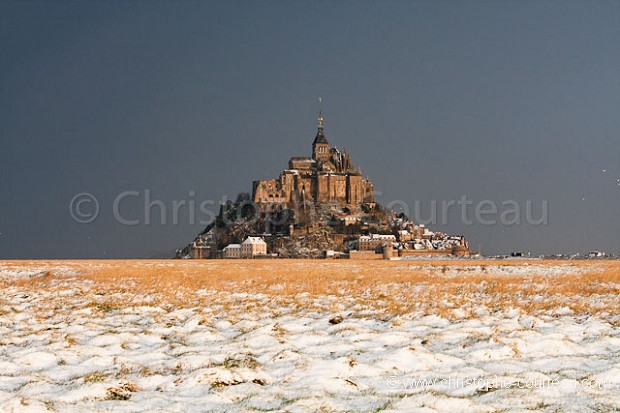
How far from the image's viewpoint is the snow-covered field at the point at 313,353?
6348 mm

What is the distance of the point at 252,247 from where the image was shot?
133125mm

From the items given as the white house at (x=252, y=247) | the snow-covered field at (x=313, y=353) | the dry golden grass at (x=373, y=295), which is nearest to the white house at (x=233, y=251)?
the white house at (x=252, y=247)

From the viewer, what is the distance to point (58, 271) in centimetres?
3195

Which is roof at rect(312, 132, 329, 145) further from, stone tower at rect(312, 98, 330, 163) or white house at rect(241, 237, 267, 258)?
white house at rect(241, 237, 267, 258)

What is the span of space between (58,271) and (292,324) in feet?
80.5

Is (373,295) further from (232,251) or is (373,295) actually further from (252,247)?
(232,251)

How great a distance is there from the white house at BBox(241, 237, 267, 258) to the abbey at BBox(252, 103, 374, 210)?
25.3 metres

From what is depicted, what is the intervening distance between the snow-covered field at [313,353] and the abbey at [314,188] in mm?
143998

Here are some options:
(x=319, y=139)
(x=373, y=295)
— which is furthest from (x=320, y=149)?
(x=373, y=295)

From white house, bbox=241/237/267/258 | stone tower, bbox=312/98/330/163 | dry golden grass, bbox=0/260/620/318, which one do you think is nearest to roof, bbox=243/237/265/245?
white house, bbox=241/237/267/258

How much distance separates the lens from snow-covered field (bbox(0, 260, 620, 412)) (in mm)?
6348

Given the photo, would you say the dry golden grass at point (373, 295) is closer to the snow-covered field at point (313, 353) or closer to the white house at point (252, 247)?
the snow-covered field at point (313, 353)

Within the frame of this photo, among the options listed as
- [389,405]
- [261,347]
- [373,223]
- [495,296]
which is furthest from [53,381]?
[373,223]

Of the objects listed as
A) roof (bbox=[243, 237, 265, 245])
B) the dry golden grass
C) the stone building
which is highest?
roof (bbox=[243, 237, 265, 245])
